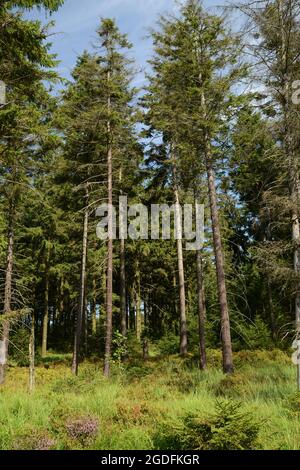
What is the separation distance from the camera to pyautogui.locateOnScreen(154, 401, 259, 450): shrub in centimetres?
532

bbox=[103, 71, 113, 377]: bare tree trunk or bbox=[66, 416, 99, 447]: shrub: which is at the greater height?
bbox=[103, 71, 113, 377]: bare tree trunk

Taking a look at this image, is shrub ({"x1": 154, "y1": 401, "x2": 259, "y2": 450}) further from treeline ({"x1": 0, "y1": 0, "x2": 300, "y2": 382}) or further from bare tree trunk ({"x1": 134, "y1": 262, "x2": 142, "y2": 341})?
bare tree trunk ({"x1": 134, "y1": 262, "x2": 142, "y2": 341})

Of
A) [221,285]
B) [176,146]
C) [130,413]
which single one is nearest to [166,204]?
[176,146]

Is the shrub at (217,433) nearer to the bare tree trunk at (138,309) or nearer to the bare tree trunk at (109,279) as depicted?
the bare tree trunk at (109,279)

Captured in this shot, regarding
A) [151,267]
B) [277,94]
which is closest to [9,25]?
[277,94]

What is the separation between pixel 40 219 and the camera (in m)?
27.1

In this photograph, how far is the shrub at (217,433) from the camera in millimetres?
5324

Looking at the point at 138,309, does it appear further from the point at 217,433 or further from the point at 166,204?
the point at 217,433

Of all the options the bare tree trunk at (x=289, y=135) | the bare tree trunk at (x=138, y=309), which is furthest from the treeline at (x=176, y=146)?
the bare tree trunk at (x=138, y=309)

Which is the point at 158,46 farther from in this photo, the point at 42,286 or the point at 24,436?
the point at 42,286

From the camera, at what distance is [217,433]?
5.35m

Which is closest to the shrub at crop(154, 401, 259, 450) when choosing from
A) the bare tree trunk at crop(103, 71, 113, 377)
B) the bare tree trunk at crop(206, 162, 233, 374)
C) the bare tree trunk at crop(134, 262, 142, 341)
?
the bare tree trunk at crop(206, 162, 233, 374)

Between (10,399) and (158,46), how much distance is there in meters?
14.7

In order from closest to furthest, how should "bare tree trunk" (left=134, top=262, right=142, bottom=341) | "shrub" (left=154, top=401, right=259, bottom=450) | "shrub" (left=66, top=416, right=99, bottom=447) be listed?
1. "shrub" (left=154, top=401, right=259, bottom=450)
2. "shrub" (left=66, top=416, right=99, bottom=447)
3. "bare tree trunk" (left=134, top=262, right=142, bottom=341)
